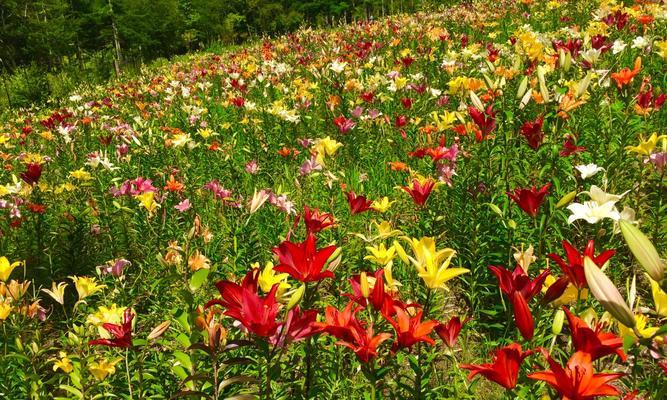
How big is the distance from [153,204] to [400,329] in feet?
6.41

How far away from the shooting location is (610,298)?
0.88 m

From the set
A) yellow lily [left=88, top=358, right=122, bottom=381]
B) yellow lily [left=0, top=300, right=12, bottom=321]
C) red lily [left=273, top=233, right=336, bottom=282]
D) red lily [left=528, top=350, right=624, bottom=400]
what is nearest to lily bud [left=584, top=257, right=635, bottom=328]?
red lily [left=528, top=350, right=624, bottom=400]

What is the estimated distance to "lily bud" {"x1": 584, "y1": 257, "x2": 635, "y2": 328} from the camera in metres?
0.88

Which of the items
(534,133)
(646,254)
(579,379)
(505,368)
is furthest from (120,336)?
(534,133)

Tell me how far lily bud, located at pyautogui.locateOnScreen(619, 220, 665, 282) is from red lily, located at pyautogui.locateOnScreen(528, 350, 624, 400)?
22 centimetres

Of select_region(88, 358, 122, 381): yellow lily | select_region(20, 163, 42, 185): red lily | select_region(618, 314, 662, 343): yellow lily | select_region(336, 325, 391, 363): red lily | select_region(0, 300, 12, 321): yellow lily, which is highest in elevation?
select_region(20, 163, 42, 185): red lily

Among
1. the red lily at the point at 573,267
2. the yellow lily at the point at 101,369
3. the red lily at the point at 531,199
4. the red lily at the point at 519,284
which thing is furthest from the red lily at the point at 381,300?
the yellow lily at the point at 101,369

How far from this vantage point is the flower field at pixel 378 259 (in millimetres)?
1212

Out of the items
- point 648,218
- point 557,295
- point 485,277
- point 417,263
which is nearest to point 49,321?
point 417,263

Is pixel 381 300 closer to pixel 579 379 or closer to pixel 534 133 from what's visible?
pixel 579 379

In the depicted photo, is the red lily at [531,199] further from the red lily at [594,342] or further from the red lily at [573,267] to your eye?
the red lily at [594,342]

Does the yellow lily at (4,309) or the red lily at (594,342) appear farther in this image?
the yellow lily at (4,309)

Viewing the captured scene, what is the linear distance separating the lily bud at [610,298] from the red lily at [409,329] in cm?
42

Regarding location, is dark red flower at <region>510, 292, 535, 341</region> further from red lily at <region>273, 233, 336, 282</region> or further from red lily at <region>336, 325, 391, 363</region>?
red lily at <region>273, 233, 336, 282</region>
